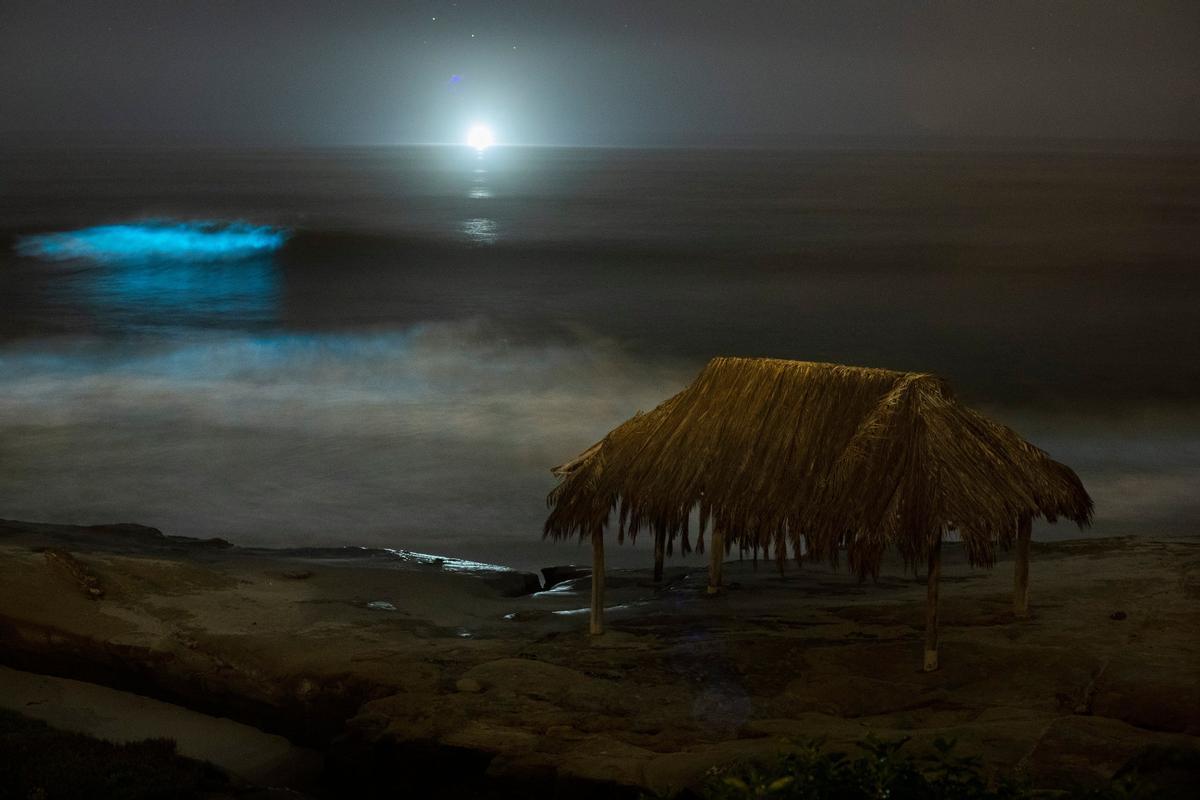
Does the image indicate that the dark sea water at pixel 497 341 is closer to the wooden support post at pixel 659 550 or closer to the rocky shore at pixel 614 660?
the wooden support post at pixel 659 550

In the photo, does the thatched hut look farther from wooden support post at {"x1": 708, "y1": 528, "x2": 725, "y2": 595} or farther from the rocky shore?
wooden support post at {"x1": 708, "y1": 528, "x2": 725, "y2": 595}

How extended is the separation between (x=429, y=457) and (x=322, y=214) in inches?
1875

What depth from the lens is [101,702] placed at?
1060 centimetres

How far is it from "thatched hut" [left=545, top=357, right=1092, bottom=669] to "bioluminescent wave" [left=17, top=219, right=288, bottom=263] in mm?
43685

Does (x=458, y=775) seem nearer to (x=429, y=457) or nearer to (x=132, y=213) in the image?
(x=429, y=457)

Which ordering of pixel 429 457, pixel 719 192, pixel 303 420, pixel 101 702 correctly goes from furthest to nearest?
pixel 719 192
pixel 303 420
pixel 429 457
pixel 101 702

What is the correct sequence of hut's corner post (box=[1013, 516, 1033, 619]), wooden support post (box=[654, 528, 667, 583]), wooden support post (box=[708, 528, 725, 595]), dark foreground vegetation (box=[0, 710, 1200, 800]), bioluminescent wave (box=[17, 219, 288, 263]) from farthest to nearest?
bioluminescent wave (box=[17, 219, 288, 263])
wooden support post (box=[708, 528, 725, 595])
wooden support post (box=[654, 528, 667, 583])
hut's corner post (box=[1013, 516, 1033, 619])
dark foreground vegetation (box=[0, 710, 1200, 800])

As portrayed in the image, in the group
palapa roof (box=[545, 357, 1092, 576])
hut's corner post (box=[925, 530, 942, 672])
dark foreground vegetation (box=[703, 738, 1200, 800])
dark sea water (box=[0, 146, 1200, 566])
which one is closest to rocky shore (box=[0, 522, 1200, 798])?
hut's corner post (box=[925, 530, 942, 672])

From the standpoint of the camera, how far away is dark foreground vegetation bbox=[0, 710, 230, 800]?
8.27 m

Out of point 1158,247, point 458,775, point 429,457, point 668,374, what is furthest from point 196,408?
point 1158,247

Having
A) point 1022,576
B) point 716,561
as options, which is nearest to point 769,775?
point 1022,576

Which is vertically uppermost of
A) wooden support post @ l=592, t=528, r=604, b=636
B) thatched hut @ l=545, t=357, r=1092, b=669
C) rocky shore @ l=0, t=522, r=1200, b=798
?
thatched hut @ l=545, t=357, r=1092, b=669

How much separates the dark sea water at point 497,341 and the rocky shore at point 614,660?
3.85 m

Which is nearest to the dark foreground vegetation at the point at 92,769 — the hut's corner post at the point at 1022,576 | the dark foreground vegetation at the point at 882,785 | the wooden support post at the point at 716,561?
the dark foreground vegetation at the point at 882,785
